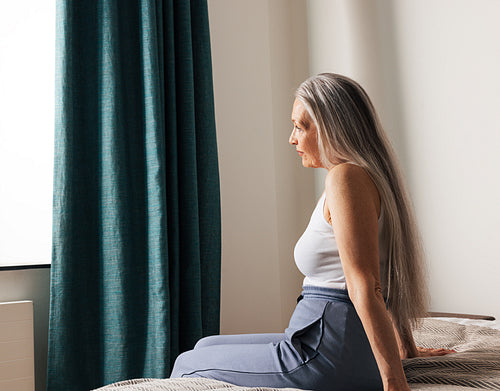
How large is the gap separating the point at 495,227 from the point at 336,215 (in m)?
1.29

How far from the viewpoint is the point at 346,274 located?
1048 mm

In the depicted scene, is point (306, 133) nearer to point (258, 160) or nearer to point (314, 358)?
point (314, 358)

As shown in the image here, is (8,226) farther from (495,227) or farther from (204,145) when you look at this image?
(495,227)

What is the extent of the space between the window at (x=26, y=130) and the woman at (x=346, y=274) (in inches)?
53.1

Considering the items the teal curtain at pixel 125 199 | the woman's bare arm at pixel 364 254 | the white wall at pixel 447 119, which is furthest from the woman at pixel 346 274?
the white wall at pixel 447 119

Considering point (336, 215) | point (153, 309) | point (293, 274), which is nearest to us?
point (336, 215)

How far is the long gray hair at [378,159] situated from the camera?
3.86ft

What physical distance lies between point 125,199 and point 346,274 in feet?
4.29

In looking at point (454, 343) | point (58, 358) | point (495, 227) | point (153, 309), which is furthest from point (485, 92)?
point (58, 358)

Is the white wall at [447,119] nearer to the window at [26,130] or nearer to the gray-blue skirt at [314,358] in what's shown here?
the gray-blue skirt at [314,358]

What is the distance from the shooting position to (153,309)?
2113 millimetres

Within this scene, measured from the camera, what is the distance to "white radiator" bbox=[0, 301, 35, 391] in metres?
1.88

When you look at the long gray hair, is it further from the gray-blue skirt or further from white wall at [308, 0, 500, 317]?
white wall at [308, 0, 500, 317]

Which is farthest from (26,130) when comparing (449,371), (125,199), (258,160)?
(449,371)
